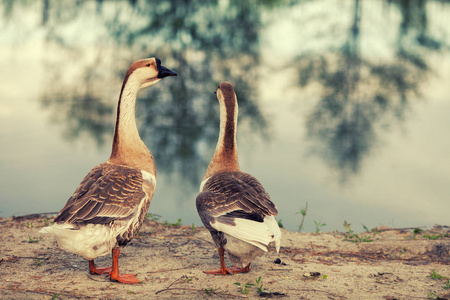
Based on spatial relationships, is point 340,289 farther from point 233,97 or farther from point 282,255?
point 233,97

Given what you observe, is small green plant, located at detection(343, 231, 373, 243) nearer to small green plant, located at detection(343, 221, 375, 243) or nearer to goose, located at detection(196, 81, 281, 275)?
small green plant, located at detection(343, 221, 375, 243)

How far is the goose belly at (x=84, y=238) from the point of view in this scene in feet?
15.5

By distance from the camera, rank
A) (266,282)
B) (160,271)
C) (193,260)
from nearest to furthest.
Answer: (266,282), (160,271), (193,260)

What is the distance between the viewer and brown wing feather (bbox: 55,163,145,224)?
4.84 metres

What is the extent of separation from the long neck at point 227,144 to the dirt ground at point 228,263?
4.38ft

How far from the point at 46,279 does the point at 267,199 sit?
2914 millimetres

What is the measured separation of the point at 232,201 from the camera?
5105 mm

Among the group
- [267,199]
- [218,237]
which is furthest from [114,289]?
[267,199]

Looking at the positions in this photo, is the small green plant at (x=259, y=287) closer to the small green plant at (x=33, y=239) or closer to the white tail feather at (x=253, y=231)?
the white tail feather at (x=253, y=231)

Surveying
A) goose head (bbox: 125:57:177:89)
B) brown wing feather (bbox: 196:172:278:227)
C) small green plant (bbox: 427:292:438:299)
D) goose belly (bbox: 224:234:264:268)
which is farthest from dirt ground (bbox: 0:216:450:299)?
goose head (bbox: 125:57:177:89)

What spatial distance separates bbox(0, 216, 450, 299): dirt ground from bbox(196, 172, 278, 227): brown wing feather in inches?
30.2

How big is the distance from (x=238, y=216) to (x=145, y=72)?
8.12ft

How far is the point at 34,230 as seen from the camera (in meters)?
7.29

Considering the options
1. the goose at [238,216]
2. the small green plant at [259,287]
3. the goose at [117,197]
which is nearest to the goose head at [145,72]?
the goose at [117,197]
